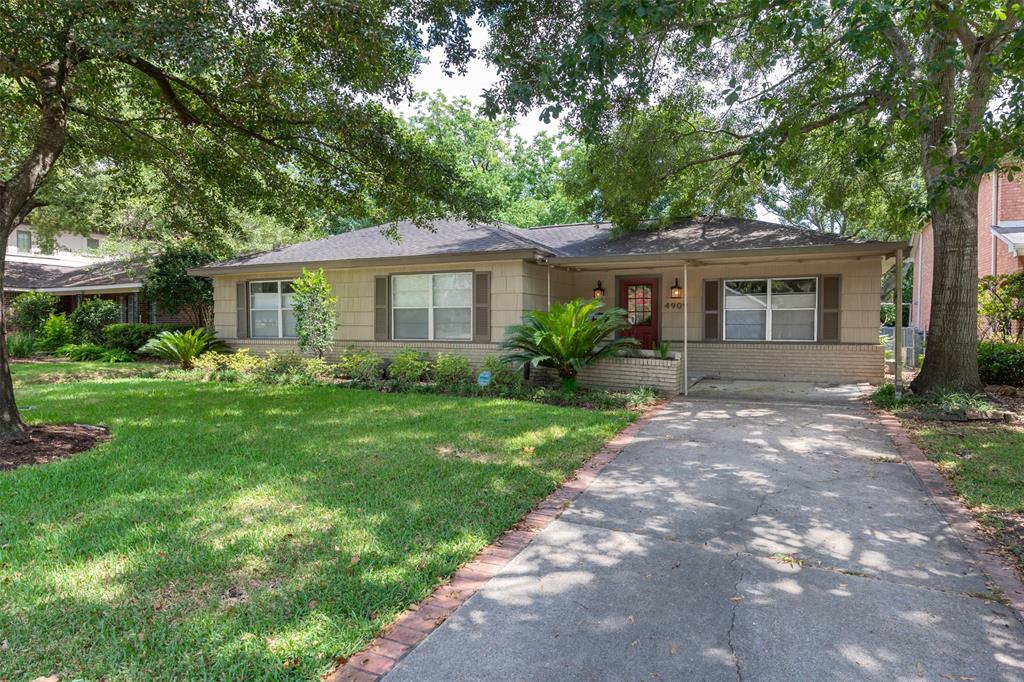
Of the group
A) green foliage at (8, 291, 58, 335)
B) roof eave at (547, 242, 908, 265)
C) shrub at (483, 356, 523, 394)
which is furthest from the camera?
green foliage at (8, 291, 58, 335)

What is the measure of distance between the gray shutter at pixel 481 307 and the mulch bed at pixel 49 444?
6401 mm

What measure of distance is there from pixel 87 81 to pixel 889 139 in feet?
39.3

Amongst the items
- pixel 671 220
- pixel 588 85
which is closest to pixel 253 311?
pixel 671 220

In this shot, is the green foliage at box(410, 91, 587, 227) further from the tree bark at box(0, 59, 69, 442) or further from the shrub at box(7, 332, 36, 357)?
the tree bark at box(0, 59, 69, 442)

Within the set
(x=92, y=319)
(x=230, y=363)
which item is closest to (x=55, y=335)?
(x=92, y=319)

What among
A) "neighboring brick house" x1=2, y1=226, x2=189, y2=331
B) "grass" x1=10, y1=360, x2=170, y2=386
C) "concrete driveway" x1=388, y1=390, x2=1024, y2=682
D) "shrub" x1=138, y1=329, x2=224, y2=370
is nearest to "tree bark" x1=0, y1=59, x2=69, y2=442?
"concrete driveway" x1=388, y1=390, x2=1024, y2=682

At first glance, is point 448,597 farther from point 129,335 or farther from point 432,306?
point 129,335

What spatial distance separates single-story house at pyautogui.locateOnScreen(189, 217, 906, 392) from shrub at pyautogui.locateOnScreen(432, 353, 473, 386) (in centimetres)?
87

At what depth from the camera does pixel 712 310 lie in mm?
12266

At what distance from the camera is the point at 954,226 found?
28.0 ft

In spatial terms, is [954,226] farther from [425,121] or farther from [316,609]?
[425,121]

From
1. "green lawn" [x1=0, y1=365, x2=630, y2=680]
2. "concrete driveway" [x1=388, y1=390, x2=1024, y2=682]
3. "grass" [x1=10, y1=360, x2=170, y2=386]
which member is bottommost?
"concrete driveway" [x1=388, y1=390, x2=1024, y2=682]

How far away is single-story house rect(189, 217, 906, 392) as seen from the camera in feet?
35.0

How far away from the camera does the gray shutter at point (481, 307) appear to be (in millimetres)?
11484
